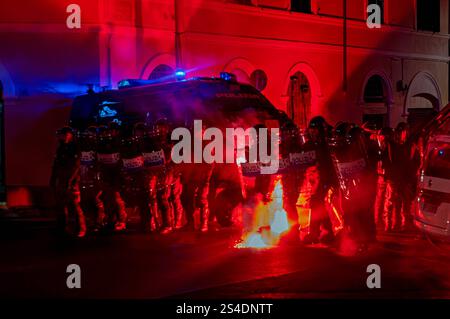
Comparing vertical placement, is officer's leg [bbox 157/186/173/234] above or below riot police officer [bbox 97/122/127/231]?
below

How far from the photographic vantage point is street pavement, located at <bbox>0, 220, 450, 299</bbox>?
313 inches

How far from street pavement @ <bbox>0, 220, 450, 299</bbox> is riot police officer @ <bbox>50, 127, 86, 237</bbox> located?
0.43 metres

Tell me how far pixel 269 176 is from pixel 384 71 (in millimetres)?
14532

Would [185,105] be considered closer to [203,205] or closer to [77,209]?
[203,205]

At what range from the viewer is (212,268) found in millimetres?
9156

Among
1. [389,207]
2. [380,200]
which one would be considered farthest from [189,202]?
[389,207]

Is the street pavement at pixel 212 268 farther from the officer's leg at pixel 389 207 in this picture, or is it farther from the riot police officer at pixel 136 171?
the riot police officer at pixel 136 171

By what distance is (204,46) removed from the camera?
19.1m

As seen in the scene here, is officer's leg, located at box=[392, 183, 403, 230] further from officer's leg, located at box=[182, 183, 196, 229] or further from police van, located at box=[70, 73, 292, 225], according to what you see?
officer's leg, located at box=[182, 183, 196, 229]

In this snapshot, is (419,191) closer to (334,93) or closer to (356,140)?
(356,140)

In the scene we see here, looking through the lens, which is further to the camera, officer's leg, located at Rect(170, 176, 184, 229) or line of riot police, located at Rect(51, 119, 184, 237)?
officer's leg, located at Rect(170, 176, 184, 229)

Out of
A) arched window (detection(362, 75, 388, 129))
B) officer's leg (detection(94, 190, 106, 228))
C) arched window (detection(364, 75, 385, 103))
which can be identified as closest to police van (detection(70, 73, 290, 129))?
officer's leg (detection(94, 190, 106, 228))

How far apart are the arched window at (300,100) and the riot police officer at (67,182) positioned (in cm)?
1095

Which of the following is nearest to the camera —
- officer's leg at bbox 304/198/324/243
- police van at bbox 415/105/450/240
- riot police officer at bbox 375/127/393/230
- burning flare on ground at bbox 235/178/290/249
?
police van at bbox 415/105/450/240
